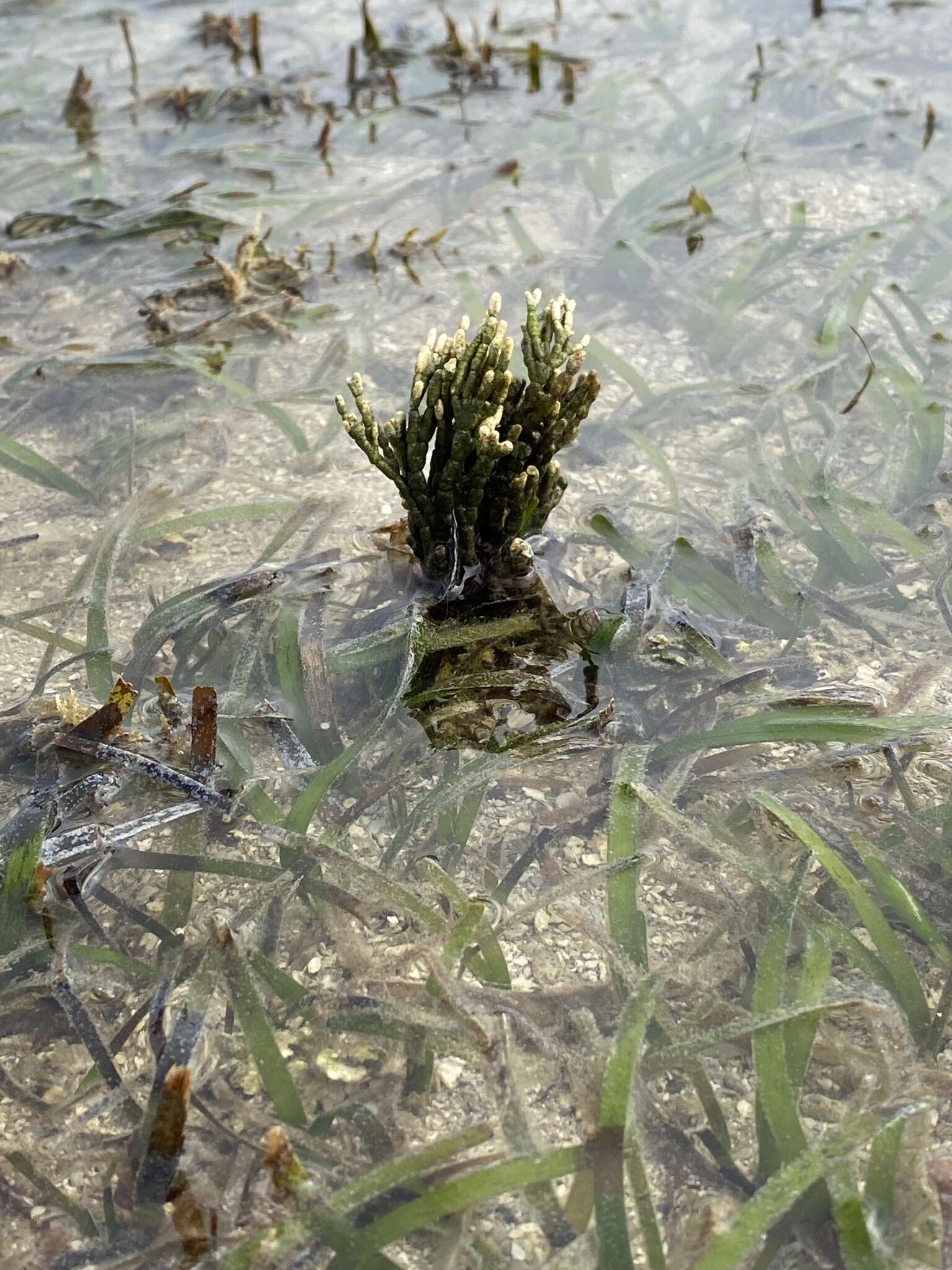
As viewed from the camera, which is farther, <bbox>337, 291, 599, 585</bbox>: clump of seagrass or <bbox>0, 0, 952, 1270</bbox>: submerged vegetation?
<bbox>337, 291, 599, 585</bbox>: clump of seagrass

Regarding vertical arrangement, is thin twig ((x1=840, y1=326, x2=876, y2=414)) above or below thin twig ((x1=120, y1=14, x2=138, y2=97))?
below

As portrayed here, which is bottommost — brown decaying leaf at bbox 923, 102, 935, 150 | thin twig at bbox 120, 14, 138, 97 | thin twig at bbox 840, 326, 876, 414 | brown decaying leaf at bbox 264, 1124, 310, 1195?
brown decaying leaf at bbox 264, 1124, 310, 1195

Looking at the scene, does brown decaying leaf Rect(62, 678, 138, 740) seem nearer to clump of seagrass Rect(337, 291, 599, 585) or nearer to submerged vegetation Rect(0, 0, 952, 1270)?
submerged vegetation Rect(0, 0, 952, 1270)

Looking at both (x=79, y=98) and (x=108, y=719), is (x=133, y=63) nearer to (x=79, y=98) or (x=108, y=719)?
(x=79, y=98)

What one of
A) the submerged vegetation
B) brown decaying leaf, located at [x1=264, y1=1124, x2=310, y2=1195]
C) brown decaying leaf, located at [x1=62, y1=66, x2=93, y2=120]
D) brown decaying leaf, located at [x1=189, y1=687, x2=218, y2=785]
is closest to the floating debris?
the submerged vegetation

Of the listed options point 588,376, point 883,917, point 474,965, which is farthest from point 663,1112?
point 588,376

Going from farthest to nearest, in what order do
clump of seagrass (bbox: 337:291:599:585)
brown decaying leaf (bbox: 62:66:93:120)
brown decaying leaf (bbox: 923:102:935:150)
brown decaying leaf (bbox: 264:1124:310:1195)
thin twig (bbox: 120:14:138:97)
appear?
thin twig (bbox: 120:14:138:97) → brown decaying leaf (bbox: 62:66:93:120) → brown decaying leaf (bbox: 923:102:935:150) → clump of seagrass (bbox: 337:291:599:585) → brown decaying leaf (bbox: 264:1124:310:1195)

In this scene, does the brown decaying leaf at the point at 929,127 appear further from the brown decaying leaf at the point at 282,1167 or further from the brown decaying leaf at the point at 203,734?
the brown decaying leaf at the point at 282,1167
